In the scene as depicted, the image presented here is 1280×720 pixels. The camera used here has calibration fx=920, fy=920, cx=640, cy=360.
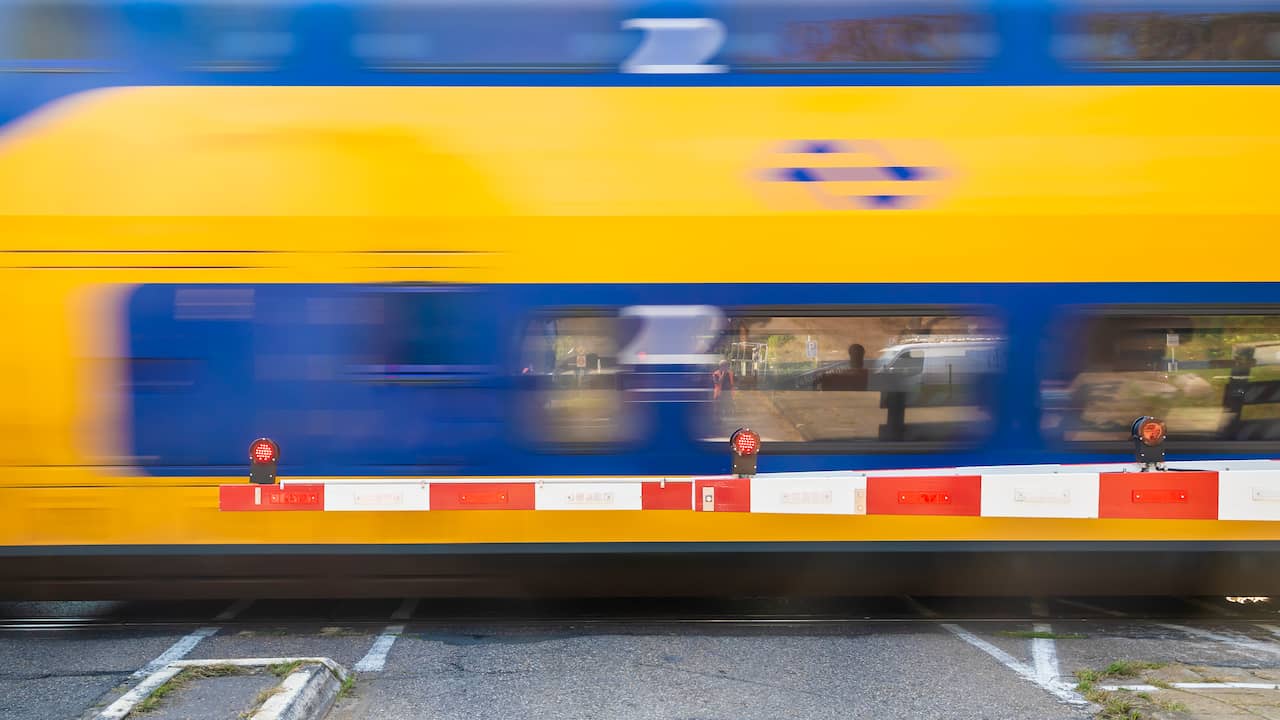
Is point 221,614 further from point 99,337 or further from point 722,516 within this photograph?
point 722,516

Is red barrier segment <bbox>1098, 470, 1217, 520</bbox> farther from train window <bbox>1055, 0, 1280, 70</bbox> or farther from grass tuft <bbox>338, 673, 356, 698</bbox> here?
grass tuft <bbox>338, 673, 356, 698</bbox>

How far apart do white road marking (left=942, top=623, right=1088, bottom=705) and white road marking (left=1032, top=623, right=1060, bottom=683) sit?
27 mm

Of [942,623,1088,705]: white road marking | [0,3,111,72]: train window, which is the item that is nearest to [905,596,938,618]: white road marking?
[942,623,1088,705]: white road marking

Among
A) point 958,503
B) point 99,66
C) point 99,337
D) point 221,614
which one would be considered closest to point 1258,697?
point 958,503

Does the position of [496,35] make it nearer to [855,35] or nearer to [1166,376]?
[855,35]

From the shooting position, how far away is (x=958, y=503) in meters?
4.84

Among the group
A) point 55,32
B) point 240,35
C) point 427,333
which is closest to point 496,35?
point 240,35

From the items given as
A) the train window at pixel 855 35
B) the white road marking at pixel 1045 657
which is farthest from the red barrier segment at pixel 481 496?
the white road marking at pixel 1045 657

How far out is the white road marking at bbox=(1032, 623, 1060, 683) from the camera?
A: 172 inches

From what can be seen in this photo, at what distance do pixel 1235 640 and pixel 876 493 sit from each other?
2090 millimetres

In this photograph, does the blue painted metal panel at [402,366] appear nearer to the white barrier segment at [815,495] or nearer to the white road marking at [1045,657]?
the white barrier segment at [815,495]

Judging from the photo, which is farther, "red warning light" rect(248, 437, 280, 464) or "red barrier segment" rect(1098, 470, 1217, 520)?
"red barrier segment" rect(1098, 470, 1217, 520)

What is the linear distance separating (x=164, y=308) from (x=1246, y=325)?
18.3 feet

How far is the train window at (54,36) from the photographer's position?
4.70 meters
